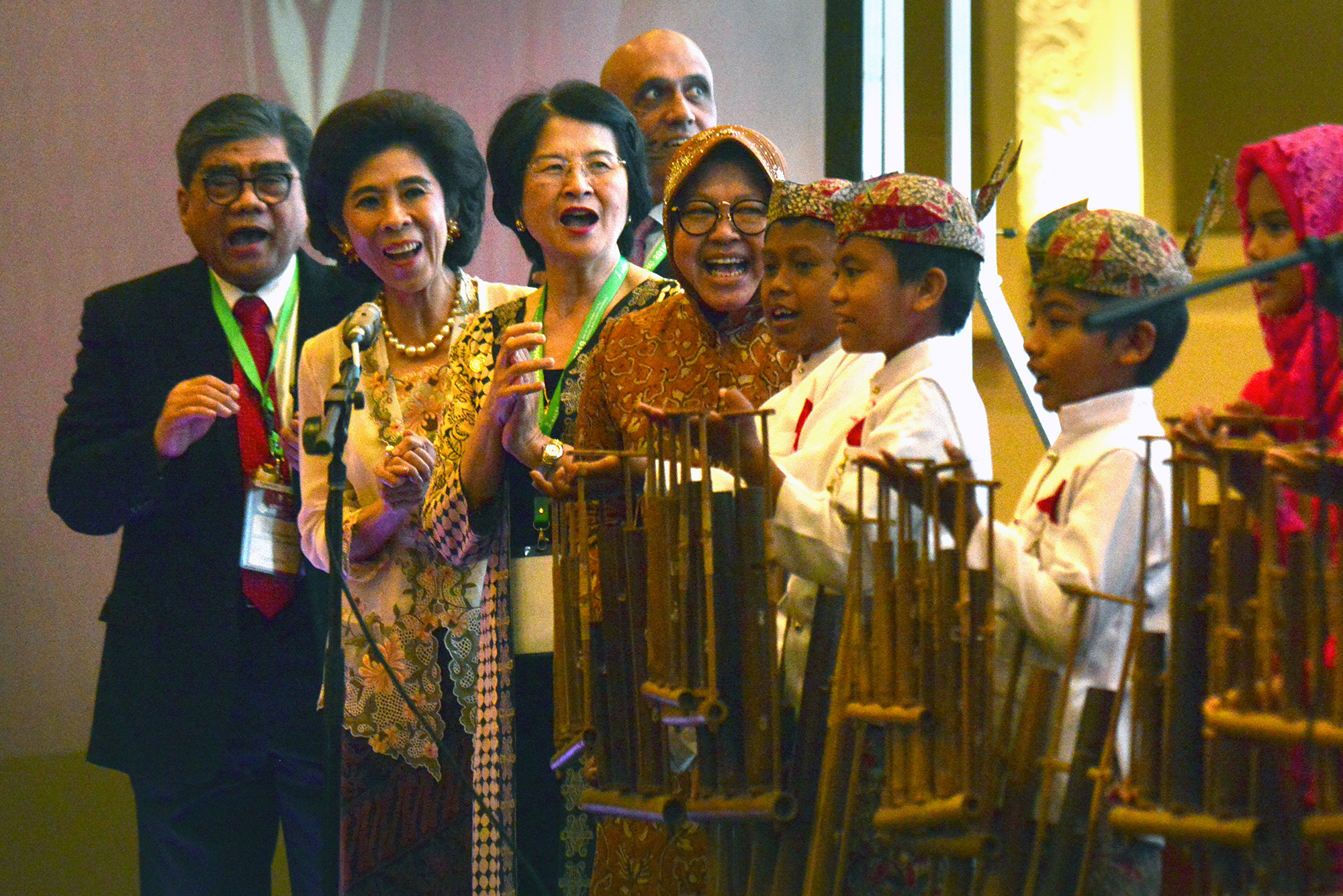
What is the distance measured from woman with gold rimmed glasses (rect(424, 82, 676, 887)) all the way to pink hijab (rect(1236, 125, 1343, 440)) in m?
1.29

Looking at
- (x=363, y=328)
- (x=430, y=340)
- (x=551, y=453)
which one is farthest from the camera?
(x=430, y=340)

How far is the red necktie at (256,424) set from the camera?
12.0ft

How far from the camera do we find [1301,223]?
2.26 meters

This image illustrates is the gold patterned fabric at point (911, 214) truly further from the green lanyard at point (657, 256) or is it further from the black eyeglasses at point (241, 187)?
the black eyeglasses at point (241, 187)

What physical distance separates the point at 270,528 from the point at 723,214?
4.34 feet

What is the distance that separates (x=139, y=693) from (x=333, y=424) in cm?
122

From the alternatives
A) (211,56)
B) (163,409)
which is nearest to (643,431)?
(163,409)

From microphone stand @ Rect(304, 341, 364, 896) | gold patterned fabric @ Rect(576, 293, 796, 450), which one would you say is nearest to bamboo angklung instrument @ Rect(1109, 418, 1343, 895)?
gold patterned fabric @ Rect(576, 293, 796, 450)

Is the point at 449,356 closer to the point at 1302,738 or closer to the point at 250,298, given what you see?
the point at 250,298

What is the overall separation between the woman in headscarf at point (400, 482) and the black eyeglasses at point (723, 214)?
0.73 metres

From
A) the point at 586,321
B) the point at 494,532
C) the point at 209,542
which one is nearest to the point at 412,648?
the point at 494,532

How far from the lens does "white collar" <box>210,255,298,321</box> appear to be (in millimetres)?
3891

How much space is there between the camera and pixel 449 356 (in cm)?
349

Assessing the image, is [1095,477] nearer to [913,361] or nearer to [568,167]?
[913,361]
